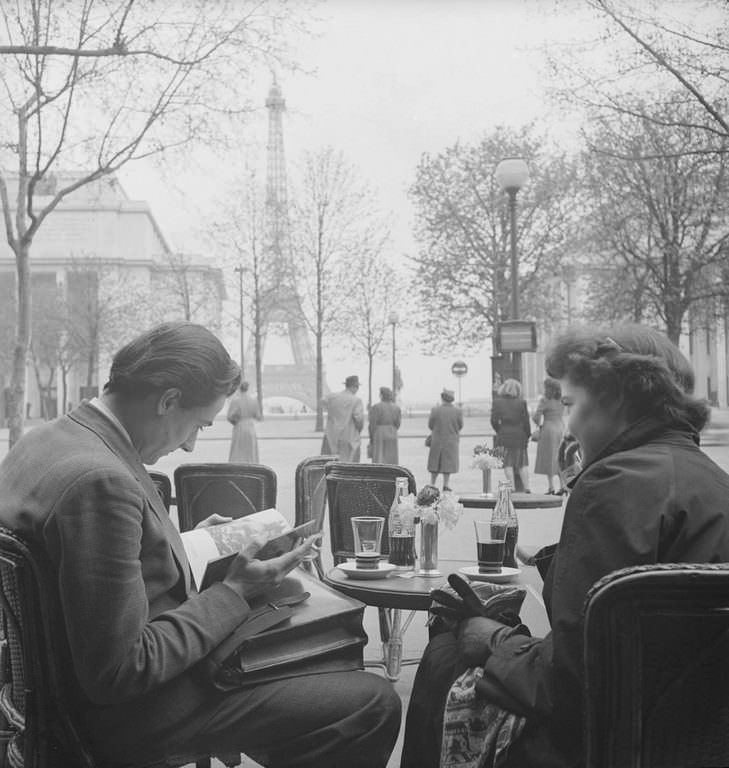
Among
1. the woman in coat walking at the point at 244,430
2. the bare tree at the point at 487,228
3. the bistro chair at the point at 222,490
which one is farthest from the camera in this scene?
the bare tree at the point at 487,228

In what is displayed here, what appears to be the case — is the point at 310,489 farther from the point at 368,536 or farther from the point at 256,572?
the point at 256,572

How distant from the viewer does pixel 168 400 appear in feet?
7.66

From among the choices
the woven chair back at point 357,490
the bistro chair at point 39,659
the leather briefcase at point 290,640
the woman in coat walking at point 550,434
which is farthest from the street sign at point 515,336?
the bistro chair at point 39,659

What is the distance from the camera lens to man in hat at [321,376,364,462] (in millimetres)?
16234

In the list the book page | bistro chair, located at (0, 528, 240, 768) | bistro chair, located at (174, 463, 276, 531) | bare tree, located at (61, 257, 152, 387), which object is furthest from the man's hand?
bare tree, located at (61, 257, 152, 387)

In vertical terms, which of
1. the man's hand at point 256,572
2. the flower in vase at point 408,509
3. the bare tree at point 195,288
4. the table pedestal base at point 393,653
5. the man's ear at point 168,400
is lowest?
the table pedestal base at point 393,653

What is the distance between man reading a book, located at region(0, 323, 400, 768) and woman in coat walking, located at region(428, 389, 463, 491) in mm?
13668

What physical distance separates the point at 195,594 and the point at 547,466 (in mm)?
14345

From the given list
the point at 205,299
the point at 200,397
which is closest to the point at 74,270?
the point at 205,299

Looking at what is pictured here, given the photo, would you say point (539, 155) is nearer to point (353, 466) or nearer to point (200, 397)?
point (353, 466)

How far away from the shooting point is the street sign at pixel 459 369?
45281 mm

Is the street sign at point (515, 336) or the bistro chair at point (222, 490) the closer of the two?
the bistro chair at point (222, 490)

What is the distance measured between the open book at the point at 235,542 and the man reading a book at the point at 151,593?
5 cm

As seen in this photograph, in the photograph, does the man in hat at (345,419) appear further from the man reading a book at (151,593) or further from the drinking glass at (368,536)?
the man reading a book at (151,593)
